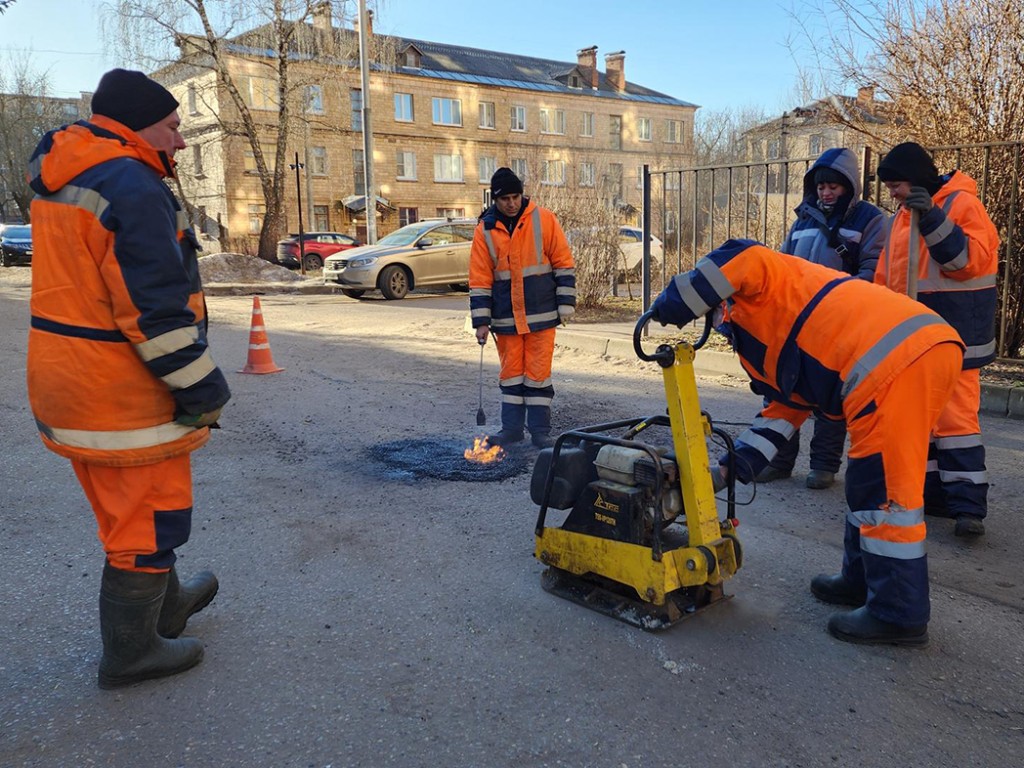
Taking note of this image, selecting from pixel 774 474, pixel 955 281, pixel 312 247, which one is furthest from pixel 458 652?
pixel 312 247

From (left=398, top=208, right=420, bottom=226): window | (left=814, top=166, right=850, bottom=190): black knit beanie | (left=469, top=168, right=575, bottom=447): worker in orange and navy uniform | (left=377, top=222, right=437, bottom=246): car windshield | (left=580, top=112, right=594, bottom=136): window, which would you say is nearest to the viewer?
(left=814, top=166, right=850, bottom=190): black knit beanie

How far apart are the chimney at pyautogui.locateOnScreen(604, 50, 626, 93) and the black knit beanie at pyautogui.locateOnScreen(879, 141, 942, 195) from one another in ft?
168

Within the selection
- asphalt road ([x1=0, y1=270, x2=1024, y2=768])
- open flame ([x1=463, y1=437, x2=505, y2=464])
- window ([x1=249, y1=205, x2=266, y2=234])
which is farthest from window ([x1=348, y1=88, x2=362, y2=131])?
asphalt road ([x1=0, y1=270, x2=1024, y2=768])

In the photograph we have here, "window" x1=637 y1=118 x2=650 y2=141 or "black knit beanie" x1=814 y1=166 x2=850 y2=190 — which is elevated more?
"window" x1=637 y1=118 x2=650 y2=141

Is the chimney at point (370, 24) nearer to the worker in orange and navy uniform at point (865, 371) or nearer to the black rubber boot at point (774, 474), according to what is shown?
the black rubber boot at point (774, 474)

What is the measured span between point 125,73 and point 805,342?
2.47 meters

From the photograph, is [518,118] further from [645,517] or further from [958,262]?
[645,517]

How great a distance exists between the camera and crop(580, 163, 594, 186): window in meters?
13.3

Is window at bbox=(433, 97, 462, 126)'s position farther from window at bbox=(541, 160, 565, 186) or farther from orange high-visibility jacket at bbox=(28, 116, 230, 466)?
orange high-visibility jacket at bbox=(28, 116, 230, 466)

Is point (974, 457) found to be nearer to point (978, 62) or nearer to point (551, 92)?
point (978, 62)

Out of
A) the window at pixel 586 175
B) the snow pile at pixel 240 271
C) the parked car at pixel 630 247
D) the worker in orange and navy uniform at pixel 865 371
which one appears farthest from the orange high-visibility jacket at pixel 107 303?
the snow pile at pixel 240 271

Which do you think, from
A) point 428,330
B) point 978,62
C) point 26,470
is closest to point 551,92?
point 428,330

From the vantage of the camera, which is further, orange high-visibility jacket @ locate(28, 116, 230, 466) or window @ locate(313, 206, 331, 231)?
window @ locate(313, 206, 331, 231)

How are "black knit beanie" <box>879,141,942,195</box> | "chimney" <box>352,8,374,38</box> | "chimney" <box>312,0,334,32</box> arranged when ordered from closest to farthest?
"black knit beanie" <box>879,141,942,195</box> < "chimney" <box>312,0,334,32</box> < "chimney" <box>352,8,374,38</box>
